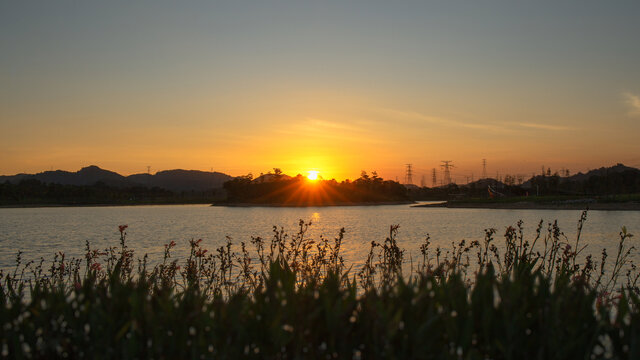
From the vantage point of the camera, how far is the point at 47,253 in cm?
2909

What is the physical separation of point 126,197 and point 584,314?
8235 inches

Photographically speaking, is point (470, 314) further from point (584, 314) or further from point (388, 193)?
point (388, 193)

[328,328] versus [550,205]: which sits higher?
[328,328]

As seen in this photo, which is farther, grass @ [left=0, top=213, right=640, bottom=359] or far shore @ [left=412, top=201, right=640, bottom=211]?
far shore @ [left=412, top=201, right=640, bottom=211]

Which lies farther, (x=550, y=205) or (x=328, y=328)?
(x=550, y=205)

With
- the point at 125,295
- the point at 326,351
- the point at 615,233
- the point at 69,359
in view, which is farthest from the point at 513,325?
the point at 615,233

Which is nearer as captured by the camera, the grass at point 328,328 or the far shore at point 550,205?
the grass at point 328,328

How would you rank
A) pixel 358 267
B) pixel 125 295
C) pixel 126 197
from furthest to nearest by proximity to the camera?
pixel 126 197, pixel 358 267, pixel 125 295

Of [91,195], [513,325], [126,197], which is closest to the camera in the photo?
[513,325]

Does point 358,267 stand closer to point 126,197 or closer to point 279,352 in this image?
point 279,352

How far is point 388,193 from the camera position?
191 m

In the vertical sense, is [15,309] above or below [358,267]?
above

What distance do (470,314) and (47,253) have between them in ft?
103

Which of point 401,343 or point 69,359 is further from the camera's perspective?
point 69,359
